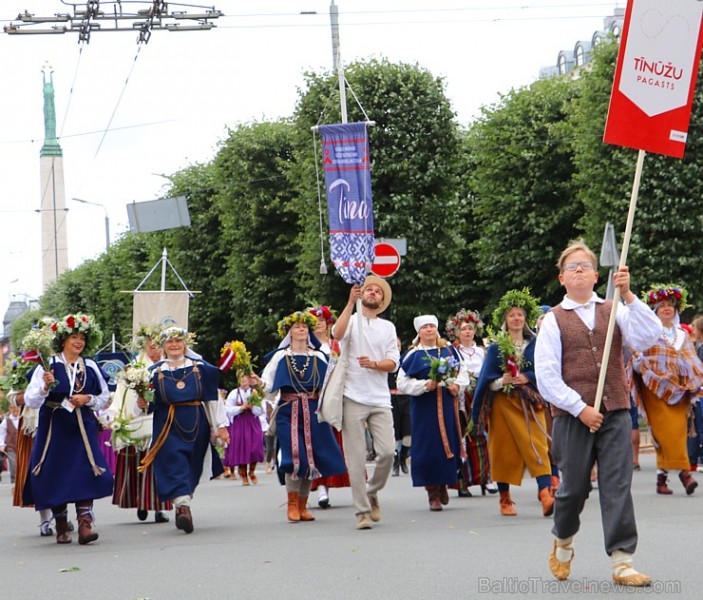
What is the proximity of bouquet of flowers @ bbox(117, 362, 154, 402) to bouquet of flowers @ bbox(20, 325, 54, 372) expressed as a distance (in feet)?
2.47

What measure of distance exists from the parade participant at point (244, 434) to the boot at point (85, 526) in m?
8.85

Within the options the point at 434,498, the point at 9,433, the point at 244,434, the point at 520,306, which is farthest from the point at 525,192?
the point at 520,306

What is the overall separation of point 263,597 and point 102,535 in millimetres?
5103

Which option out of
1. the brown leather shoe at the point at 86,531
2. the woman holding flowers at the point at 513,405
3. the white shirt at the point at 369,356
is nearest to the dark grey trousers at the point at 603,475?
the white shirt at the point at 369,356

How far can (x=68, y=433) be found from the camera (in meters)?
12.4

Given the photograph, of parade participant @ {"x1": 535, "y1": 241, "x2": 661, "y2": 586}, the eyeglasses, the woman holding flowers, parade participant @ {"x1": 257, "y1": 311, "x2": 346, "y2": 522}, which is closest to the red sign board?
the eyeglasses

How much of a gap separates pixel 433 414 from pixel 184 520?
281 cm

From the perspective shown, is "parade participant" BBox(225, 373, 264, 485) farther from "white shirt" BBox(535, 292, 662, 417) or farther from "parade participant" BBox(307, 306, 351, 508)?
"white shirt" BBox(535, 292, 662, 417)

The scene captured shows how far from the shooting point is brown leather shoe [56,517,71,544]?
1237 cm

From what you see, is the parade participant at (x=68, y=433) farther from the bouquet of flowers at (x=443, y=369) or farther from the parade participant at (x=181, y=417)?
the bouquet of flowers at (x=443, y=369)

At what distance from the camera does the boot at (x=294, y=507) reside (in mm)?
13180

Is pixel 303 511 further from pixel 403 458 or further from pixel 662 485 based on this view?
pixel 403 458

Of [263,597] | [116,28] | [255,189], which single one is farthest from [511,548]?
[255,189]

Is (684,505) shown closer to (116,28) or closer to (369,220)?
(369,220)
